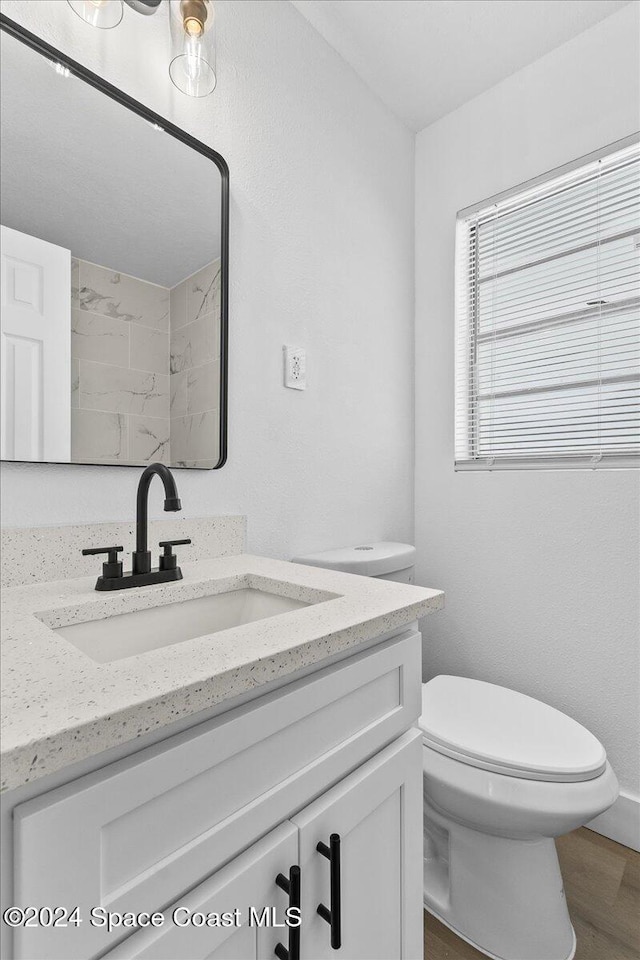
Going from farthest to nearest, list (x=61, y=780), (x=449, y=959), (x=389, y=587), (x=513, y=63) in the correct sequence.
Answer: (x=513, y=63) → (x=449, y=959) → (x=389, y=587) → (x=61, y=780)

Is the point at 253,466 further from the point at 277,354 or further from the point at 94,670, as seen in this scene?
the point at 94,670

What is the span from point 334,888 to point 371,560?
840 mm

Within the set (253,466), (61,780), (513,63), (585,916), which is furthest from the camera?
(513,63)

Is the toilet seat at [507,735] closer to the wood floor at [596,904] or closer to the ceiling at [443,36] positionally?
the wood floor at [596,904]

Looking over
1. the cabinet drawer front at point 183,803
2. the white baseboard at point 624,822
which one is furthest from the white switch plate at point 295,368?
the white baseboard at point 624,822

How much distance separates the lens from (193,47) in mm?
1067

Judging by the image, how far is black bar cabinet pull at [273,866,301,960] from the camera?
0.58 m

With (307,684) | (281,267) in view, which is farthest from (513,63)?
(307,684)

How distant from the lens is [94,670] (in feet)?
1.66

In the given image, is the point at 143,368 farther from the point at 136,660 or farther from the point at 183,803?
the point at 183,803

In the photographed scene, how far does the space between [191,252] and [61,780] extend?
3.61 feet

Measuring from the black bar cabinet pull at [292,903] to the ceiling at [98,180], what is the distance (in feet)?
3.67

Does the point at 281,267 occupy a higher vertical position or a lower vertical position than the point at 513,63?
lower

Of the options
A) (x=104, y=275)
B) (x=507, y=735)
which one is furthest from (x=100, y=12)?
(x=507, y=735)
